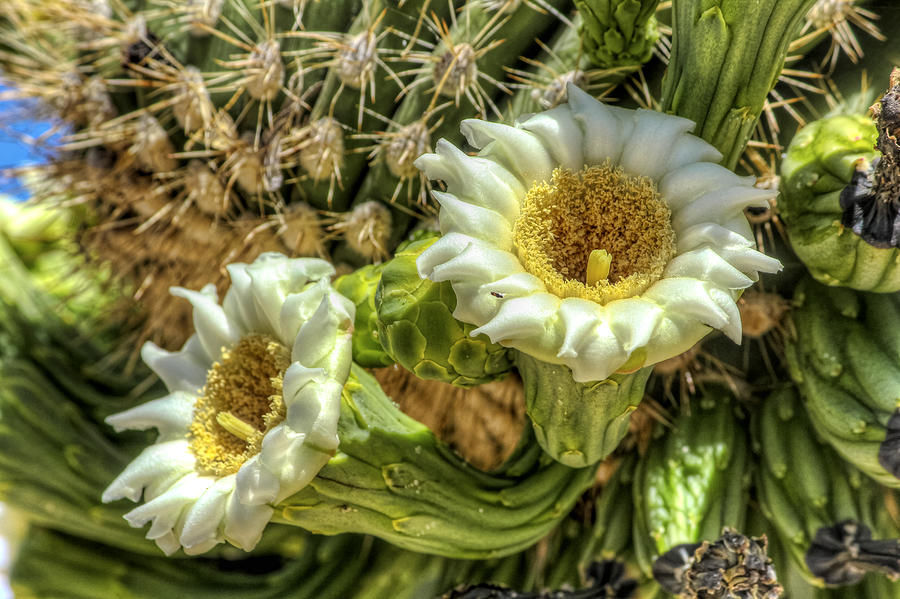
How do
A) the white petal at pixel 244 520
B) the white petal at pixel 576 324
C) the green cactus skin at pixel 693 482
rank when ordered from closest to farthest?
the white petal at pixel 576 324 < the white petal at pixel 244 520 < the green cactus skin at pixel 693 482

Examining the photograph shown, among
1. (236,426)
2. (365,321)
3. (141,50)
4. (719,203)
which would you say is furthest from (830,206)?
(141,50)

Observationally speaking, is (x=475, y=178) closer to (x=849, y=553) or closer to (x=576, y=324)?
(x=576, y=324)

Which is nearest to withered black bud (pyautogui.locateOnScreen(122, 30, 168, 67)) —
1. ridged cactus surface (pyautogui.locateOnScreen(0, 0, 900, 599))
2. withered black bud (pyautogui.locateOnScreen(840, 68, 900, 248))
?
ridged cactus surface (pyautogui.locateOnScreen(0, 0, 900, 599))

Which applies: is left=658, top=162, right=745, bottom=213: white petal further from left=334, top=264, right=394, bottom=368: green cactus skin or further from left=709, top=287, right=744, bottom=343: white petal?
left=334, top=264, right=394, bottom=368: green cactus skin

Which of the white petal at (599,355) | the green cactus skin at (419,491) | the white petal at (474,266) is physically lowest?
the green cactus skin at (419,491)

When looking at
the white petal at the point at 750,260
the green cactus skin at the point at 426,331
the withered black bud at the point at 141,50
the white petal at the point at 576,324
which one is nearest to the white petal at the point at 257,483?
the green cactus skin at the point at 426,331

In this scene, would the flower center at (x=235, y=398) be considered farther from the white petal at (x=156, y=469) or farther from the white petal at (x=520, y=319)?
the white petal at (x=520, y=319)

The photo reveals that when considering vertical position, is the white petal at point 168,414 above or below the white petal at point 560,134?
below
